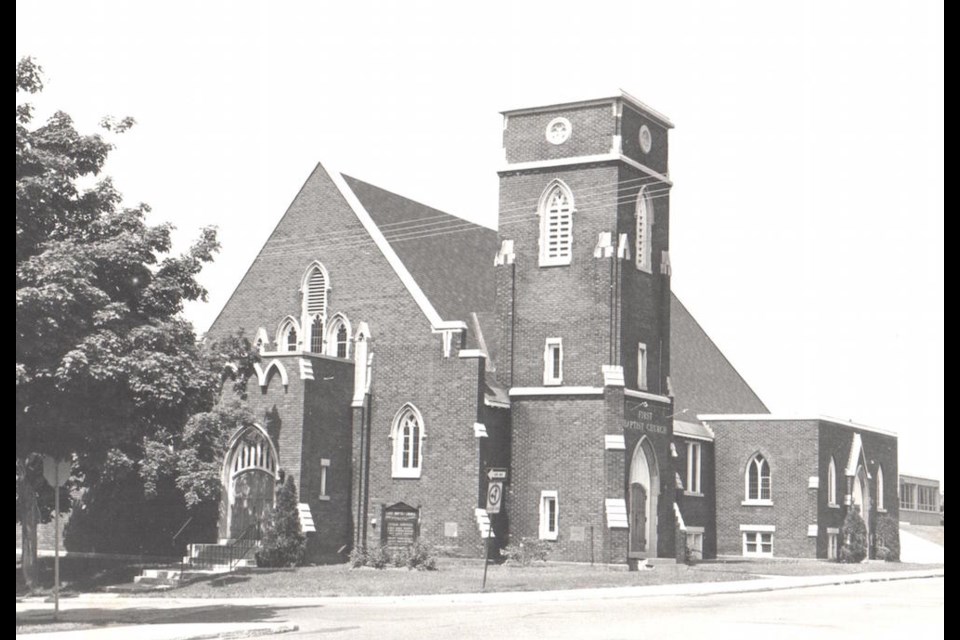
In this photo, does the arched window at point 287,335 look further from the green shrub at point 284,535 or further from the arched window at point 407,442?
the green shrub at point 284,535

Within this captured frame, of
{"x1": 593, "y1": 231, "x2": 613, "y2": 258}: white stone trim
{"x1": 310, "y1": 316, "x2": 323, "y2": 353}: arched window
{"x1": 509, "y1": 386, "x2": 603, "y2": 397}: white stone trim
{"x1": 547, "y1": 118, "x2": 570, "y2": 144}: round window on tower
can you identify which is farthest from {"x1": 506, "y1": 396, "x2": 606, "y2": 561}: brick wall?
{"x1": 547, "y1": 118, "x2": 570, "y2": 144}: round window on tower

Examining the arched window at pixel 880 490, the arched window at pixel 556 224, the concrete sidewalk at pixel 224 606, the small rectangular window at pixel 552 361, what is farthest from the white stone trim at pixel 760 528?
the arched window at pixel 556 224

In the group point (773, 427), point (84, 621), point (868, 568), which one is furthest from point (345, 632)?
point (773, 427)

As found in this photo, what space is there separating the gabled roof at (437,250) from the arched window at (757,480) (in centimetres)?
1312

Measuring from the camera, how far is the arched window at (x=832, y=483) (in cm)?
5538

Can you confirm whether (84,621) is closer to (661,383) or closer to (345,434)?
(345,434)

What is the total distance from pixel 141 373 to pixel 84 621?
A: 14.5ft

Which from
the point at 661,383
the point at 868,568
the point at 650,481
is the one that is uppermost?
the point at 661,383

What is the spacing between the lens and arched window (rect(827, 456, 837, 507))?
2180 inches

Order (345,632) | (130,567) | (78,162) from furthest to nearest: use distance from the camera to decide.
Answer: (130,567), (78,162), (345,632)

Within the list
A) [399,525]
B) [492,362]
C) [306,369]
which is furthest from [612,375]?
[306,369]

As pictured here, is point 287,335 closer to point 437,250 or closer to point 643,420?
point 437,250

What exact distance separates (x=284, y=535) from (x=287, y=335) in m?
9.41

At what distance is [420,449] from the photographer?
43.7m
